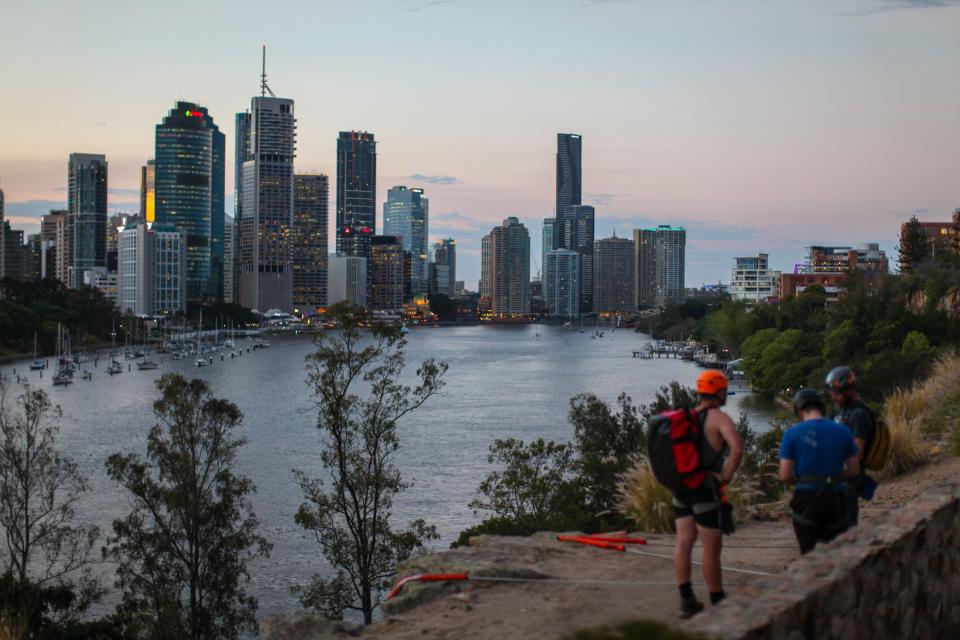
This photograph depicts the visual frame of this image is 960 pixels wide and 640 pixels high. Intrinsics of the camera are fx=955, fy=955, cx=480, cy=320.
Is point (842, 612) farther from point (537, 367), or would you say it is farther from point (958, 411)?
point (537, 367)

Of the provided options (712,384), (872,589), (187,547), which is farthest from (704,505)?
(187,547)

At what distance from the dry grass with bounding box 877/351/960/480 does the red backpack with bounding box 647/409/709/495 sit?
7767 mm

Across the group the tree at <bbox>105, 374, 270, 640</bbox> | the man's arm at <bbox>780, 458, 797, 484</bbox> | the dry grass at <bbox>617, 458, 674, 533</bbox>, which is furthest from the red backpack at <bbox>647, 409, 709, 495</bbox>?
the tree at <bbox>105, 374, 270, 640</bbox>

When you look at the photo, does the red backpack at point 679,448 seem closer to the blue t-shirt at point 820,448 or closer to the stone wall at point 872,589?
the blue t-shirt at point 820,448

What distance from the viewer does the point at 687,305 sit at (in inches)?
7594

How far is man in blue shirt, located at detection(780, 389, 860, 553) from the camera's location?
6871 mm

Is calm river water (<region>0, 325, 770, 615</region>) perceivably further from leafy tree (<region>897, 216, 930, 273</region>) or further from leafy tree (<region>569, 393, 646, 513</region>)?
leafy tree (<region>897, 216, 930, 273</region>)

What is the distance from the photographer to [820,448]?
6.87m

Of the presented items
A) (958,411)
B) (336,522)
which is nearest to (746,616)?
(958,411)

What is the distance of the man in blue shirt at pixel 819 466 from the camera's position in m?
6.87

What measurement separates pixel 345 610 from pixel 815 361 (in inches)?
2146

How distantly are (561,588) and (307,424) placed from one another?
52286 mm

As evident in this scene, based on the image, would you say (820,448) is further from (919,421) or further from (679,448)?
(919,421)

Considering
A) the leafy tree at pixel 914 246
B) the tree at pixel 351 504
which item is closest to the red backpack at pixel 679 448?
the tree at pixel 351 504
